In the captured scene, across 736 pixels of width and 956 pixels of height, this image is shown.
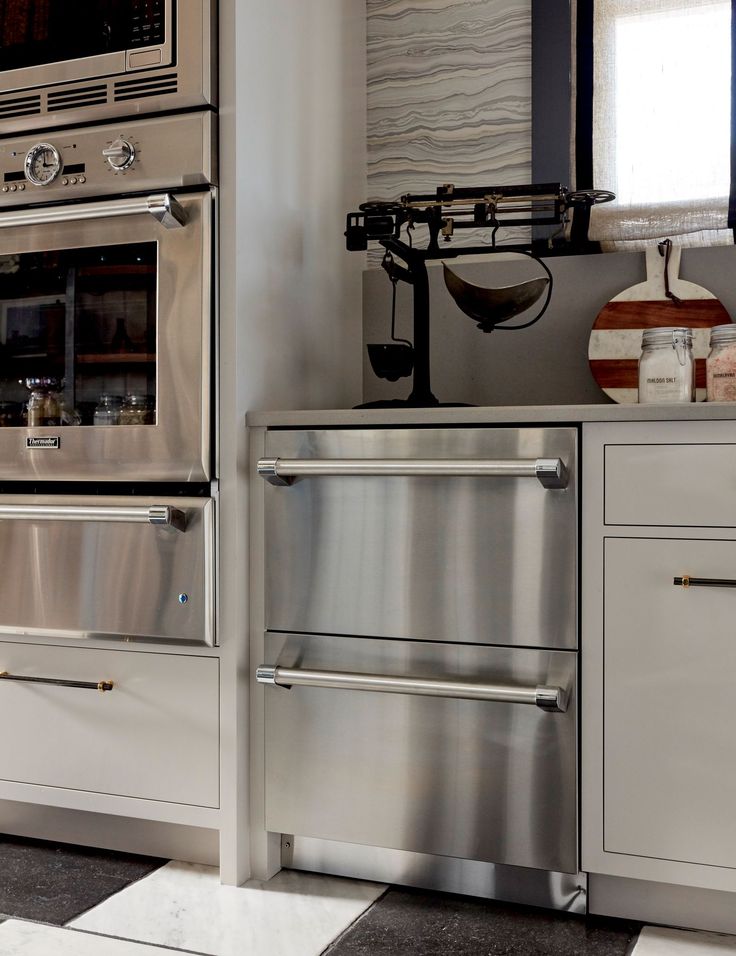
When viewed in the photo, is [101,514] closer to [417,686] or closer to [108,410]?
[108,410]

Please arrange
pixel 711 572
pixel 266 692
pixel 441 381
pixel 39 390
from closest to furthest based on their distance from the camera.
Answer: pixel 711 572 < pixel 266 692 < pixel 39 390 < pixel 441 381

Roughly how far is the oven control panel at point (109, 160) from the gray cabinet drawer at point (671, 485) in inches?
35.6

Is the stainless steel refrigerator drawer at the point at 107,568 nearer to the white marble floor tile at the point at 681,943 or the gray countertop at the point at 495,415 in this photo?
the gray countertop at the point at 495,415

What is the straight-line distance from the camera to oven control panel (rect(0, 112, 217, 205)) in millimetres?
1765

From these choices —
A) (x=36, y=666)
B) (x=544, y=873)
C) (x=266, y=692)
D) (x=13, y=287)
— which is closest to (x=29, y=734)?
(x=36, y=666)

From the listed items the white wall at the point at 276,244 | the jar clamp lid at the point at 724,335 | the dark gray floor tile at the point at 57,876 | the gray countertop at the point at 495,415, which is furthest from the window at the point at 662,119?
the dark gray floor tile at the point at 57,876

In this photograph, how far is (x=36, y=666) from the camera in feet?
6.33

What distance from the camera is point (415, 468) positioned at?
164 cm

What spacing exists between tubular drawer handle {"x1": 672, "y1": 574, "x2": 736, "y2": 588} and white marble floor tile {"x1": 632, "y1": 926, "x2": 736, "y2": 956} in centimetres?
58

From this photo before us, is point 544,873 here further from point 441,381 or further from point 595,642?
point 441,381

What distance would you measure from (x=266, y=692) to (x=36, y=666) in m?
0.49

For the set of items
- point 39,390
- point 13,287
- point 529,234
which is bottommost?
point 39,390

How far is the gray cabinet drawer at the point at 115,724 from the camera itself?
5.93ft

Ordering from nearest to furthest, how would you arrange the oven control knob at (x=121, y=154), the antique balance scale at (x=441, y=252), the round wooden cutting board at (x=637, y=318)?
1. the oven control knob at (x=121, y=154)
2. the antique balance scale at (x=441, y=252)
3. the round wooden cutting board at (x=637, y=318)
